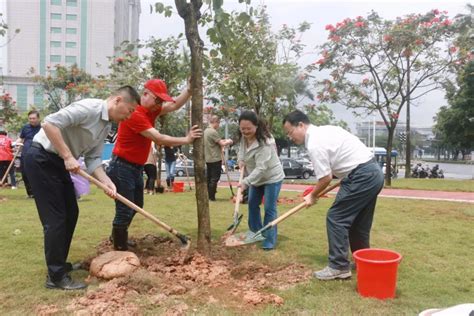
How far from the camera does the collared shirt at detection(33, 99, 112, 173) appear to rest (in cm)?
354

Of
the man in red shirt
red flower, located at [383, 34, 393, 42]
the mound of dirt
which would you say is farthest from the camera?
red flower, located at [383, 34, 393, 42]

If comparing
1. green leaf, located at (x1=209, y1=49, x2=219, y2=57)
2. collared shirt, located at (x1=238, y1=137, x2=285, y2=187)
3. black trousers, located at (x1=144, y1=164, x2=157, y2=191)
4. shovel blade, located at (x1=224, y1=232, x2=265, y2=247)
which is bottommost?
shovel blade, located at (x1=224, y1=232, x2=265, y2=247)

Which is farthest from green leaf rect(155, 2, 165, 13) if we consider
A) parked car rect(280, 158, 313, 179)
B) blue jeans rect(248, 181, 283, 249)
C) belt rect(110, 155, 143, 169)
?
parked car rect(280, 158, 313, 179)

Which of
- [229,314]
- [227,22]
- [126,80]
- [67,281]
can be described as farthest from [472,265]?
[126,80]

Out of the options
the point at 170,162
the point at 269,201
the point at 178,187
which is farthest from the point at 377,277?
the point at 170,162

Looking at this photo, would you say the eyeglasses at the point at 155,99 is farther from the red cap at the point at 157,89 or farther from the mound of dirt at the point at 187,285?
the mound of dirt at the point at 187,285

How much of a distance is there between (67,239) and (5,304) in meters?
0.81

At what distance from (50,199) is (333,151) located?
248cm

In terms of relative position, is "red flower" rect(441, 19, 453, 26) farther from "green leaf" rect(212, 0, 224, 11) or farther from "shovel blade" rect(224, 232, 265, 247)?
"green leaf" rect(212, 0, 224, 11)

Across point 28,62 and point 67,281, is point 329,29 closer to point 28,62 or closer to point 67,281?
point 67,281

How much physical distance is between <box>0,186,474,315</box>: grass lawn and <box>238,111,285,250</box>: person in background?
42cm

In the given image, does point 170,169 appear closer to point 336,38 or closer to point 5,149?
point 5,149

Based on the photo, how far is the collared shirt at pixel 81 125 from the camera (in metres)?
3.54

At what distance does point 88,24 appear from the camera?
68500mm
